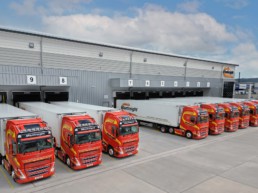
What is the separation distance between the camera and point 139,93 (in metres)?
29.9

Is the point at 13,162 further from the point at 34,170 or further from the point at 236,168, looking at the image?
the point at 236,168

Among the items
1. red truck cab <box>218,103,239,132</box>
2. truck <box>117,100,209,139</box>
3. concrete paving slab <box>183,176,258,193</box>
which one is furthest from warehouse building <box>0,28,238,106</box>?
concrete paving slab <box>183,176,258,193</box>

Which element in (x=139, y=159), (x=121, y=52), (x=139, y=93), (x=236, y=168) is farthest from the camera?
(x=139, y=93)

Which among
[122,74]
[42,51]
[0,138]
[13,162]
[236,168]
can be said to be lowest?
[236,168]

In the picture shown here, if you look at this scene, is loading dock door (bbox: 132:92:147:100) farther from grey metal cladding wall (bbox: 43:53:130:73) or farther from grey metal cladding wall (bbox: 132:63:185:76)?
grey metal cladding wall (bbox: 43:53:130:73)

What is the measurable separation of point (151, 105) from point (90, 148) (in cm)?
1128

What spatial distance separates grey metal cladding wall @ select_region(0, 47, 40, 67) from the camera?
740 inches

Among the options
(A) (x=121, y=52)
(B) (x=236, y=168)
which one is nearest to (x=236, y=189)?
(B) (x=236, y=168)

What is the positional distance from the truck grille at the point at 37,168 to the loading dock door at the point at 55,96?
12.1 m

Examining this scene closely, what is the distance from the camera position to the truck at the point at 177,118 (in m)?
18.6

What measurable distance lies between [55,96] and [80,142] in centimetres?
1179

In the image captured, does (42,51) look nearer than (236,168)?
No

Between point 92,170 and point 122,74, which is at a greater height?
point 122,74

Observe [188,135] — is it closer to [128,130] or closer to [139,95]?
[128,130]
